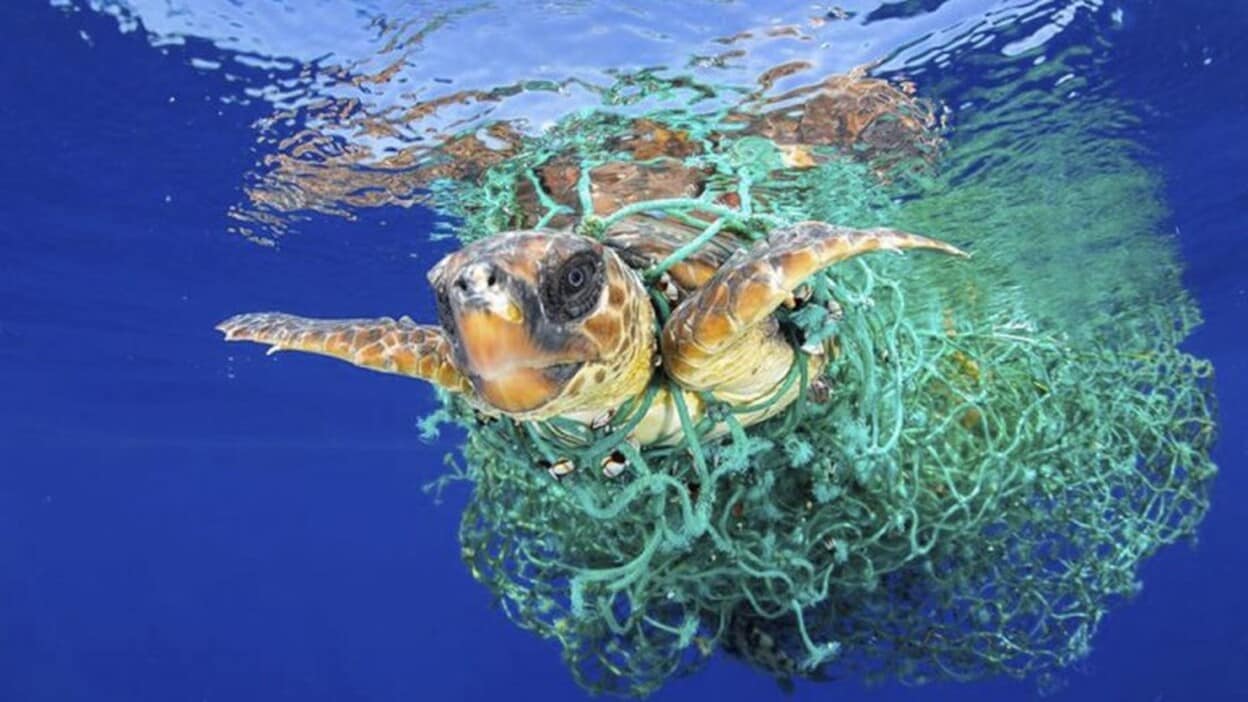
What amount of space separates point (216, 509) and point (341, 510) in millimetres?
8073

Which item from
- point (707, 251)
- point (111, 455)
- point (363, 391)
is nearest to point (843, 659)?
point (707, 251)

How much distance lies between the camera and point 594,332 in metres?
2.31

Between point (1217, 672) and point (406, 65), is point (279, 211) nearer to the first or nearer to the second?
point (406, 65)

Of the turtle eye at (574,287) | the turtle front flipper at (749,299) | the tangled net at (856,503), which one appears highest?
the turtle eye at (574,287)

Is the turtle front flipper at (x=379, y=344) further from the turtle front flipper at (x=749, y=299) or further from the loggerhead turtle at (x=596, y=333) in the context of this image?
the turtle front flipper at (x=749, y=299)

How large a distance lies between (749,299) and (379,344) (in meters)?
1.38

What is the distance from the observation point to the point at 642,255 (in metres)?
3.34

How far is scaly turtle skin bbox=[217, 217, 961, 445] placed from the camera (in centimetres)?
212

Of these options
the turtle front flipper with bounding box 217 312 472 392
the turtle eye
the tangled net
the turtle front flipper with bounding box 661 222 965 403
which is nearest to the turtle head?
the turtle eye

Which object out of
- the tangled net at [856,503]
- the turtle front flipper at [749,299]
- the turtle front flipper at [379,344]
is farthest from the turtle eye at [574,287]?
the turtle front flipper at [379,344]

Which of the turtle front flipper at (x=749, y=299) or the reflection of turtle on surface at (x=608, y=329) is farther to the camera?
Result: the turtle front flipper at (x=749, y=299)

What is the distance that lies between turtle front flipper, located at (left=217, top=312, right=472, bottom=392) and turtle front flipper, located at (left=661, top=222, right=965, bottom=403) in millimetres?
766

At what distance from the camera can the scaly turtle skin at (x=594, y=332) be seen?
212 centimetres

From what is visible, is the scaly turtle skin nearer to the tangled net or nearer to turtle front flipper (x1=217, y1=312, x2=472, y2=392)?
turtle front flipper (x1=217, y1=312, x2=472, y2=392)
